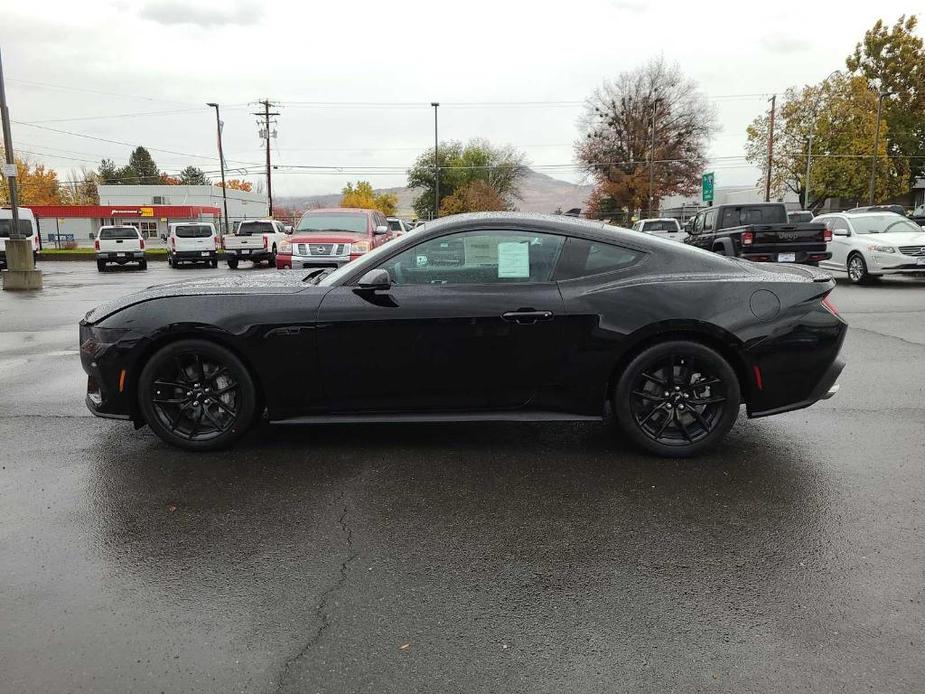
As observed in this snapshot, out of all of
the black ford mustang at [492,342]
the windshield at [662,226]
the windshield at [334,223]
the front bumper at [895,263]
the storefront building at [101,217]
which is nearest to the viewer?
the black ford mustang at [492,342]

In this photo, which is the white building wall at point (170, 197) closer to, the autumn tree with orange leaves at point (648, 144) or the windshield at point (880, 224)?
the autumn tree with orange leaves at point (648, 144)

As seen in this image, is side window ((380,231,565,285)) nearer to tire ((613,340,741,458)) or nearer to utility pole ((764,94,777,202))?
tire ((613,340,741,458))

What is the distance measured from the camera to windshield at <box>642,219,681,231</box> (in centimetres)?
3369

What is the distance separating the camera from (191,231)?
29.5 metres

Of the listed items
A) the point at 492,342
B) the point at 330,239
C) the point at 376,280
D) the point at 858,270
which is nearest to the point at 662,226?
the point at 858,270

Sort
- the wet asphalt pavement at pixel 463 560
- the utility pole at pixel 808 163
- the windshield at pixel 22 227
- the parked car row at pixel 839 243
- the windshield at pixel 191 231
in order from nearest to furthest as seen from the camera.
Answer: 1. the wet asphalt pavement at pixel 463 560
2. the parked car row at pixel 839 243
3. the windshield at pixel 22 227
4. the windshield at pixel 191 231
5. the utility pole at pixel 808 163

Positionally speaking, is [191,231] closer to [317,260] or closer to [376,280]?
[317,260]

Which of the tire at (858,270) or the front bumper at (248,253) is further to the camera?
the front bumper at (248,253)

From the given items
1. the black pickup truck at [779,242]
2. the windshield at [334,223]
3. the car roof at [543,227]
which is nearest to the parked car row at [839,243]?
the black pickup truck at [779,242]

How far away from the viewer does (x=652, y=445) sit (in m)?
4.50

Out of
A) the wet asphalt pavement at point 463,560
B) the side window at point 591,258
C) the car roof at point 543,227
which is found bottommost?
the wet asphalt pavement at point 463,560

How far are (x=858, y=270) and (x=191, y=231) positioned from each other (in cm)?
2436

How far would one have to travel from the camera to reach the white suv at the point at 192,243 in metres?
29.2

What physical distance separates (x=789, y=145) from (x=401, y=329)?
58246 mm
